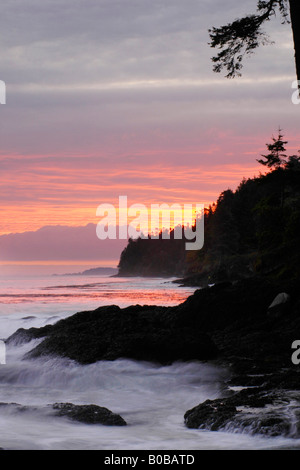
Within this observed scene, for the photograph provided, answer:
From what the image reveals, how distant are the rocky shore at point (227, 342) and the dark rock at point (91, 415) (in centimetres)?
120

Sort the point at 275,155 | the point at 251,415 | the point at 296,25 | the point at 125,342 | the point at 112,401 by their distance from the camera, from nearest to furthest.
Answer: the point at 251,415, the point at 296,25, the point at 112,401, the point at 125,342, the point at 275,155

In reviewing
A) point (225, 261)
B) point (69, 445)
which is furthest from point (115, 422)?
point (225, 261)

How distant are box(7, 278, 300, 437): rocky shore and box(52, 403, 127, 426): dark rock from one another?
3.94 ft

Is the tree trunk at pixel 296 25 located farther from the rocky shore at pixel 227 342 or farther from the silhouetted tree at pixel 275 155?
the silhouetted tree at pixel 275 155

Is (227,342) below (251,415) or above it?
below

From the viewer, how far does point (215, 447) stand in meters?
7.94

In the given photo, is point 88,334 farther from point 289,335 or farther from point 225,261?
point 225,261

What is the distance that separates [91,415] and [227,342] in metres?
7.80

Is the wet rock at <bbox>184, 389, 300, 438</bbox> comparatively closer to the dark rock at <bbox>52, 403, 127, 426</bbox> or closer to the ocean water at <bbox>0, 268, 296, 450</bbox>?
the ocean water at <bbox>0, 268, 296, 450</bbox>

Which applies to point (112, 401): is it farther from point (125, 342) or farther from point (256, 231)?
point (256, 231)

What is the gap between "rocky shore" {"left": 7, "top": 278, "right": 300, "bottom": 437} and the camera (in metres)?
9.31

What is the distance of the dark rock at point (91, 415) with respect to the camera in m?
9.55

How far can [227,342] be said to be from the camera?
16844 millimetres

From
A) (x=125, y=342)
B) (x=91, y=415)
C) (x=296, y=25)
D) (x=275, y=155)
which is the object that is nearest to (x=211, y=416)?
(x=91, y=415)
